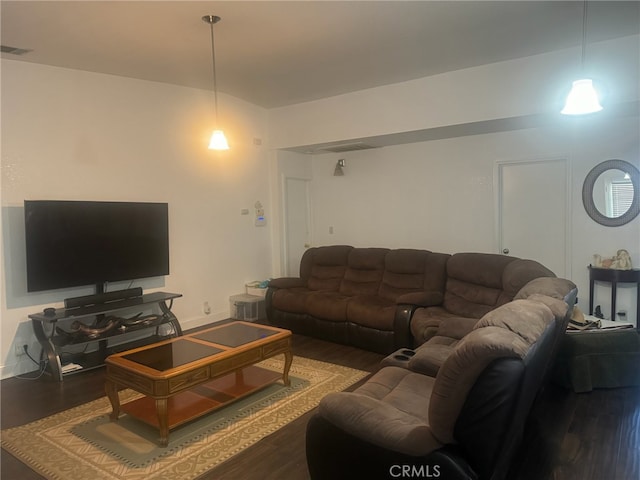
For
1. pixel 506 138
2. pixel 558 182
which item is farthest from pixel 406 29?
pixel 558 182

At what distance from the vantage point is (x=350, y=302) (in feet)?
15.5

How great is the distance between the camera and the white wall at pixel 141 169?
388 centimetres

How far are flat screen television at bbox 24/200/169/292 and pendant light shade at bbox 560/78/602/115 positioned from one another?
13.0ft

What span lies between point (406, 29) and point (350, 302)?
2720 mm

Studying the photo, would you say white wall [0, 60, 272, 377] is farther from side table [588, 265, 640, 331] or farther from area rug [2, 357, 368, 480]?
side table [588, 265, 640, 331]

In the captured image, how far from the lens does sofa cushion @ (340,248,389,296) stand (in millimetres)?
5191

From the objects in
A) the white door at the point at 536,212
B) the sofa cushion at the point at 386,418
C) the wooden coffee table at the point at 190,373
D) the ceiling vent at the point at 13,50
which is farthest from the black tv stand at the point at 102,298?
the white door at the point at 536,212

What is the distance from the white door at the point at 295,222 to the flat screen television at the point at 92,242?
6.78 feet

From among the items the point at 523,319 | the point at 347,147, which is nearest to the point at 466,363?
the point at 523,319

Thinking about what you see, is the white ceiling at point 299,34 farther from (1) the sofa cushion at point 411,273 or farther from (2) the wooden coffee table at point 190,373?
(2) the wooden coffee table at point 190,373

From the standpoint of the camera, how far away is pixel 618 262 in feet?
14.0

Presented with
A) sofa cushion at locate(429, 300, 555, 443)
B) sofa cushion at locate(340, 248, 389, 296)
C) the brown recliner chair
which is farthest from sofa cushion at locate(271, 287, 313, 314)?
sofa cushion at locate(429, 300, 555, 443)

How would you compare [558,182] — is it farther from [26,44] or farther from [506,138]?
[26,44]

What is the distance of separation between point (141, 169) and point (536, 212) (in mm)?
4495
